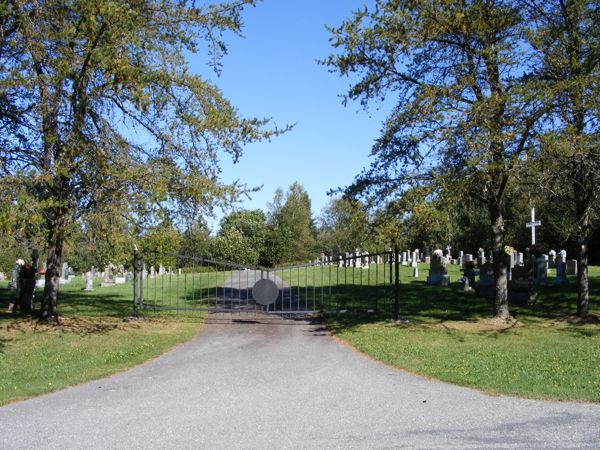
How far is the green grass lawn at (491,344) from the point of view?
28.7 ft

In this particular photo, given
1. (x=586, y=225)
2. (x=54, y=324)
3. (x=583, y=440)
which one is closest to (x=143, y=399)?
(x=583, y=440)

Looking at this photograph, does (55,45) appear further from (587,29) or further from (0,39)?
(587,29)

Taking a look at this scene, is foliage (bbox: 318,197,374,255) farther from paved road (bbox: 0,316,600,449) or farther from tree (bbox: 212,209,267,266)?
tree (bbox: 212,209,267,266)

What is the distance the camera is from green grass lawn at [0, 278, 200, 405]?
30.8ft

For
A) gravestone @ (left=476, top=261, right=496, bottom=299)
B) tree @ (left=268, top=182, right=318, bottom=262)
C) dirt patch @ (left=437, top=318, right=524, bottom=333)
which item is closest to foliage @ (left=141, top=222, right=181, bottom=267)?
dirt patch @ (left=437, top=318, right=524, bottom=333)

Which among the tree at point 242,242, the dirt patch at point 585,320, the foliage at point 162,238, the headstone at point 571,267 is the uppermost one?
the tree at point 242,242

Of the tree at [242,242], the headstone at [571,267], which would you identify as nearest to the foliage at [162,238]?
the headstone at [571,267]

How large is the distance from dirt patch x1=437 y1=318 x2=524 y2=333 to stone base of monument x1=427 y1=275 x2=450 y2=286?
10186 mm

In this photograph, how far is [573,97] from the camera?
12703 millimetres

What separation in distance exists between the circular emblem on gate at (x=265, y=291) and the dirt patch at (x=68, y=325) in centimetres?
303

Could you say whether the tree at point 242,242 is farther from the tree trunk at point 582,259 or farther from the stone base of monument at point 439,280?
the tree trunk at point 582,259

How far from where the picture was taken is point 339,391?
27.3ft

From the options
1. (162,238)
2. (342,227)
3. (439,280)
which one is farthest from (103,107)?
(342,227)

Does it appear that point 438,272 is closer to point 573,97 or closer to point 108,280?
point 573,97
